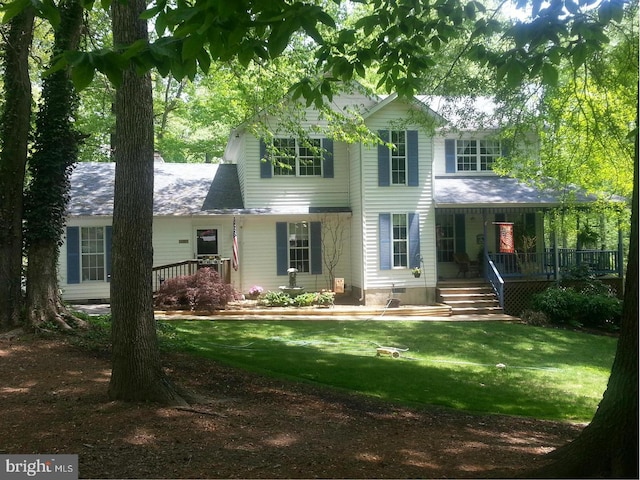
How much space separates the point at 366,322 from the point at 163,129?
69.4ft

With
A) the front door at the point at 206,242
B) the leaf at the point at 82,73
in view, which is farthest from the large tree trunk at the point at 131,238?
the front door at the point at 206,242

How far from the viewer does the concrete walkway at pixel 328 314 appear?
1608cm

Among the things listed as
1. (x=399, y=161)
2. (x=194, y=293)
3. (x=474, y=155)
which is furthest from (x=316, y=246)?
(x=474, y=155)

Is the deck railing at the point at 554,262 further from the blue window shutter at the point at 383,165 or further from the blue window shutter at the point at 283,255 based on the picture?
the blue window shutter at the point at 283,255

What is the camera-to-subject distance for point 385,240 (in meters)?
18.6

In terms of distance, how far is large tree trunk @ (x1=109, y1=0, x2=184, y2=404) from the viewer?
607cm

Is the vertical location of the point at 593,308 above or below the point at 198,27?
below

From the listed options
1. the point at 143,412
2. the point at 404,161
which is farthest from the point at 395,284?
the point at 143,412

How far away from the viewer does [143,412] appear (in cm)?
580

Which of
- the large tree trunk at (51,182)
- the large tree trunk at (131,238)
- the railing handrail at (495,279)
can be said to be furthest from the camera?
the railing handrail at (495,279)

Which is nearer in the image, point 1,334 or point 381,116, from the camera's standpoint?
point 1,334

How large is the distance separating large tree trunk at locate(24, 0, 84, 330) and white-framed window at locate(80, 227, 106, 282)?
7.06 metres

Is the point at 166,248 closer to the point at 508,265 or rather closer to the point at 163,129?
the point at 508,265

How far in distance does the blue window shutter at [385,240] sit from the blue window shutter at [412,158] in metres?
1.50
